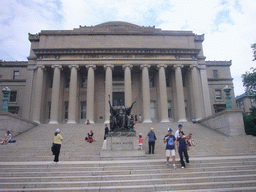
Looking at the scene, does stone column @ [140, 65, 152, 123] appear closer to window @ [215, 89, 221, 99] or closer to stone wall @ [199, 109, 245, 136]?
stone wall @ [199, 109, 245, 136]

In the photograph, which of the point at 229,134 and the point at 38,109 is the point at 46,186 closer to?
the point at 229,134

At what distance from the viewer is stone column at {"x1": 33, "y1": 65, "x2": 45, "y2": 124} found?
91.6 ft

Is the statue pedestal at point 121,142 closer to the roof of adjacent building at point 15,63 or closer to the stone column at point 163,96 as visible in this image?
the stone column at point 163,96

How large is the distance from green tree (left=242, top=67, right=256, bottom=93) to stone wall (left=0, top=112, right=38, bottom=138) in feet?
89.3

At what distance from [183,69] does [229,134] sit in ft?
50.2

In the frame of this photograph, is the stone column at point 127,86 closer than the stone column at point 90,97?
No

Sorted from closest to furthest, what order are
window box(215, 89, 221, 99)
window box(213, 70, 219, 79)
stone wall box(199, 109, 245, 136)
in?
stone wall box(199, 109, 245, 136), window box(215, 89, 221, 99), window box(213, 70, 219, 79)

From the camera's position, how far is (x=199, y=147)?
49.8 feet

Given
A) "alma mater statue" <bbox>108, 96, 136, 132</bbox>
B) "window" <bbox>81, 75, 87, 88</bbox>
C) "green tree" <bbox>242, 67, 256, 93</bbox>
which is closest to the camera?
"alma mater statue" <bbox>108, 96, 136, 132</bbox>

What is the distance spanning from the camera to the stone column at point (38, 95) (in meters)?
27.9

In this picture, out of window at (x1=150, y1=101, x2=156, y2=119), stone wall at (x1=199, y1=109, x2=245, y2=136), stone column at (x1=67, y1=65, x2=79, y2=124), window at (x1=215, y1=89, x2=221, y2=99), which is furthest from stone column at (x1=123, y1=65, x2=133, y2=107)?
window at (x1=215, y1=89, x2=221, y2=99)

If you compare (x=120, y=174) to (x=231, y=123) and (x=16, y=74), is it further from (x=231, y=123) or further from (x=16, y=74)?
(x=16, y=74)

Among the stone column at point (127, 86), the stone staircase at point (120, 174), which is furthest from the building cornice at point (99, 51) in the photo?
the stone staircase at point (120, 174)

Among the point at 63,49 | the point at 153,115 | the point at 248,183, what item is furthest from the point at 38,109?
the point at 248,183
